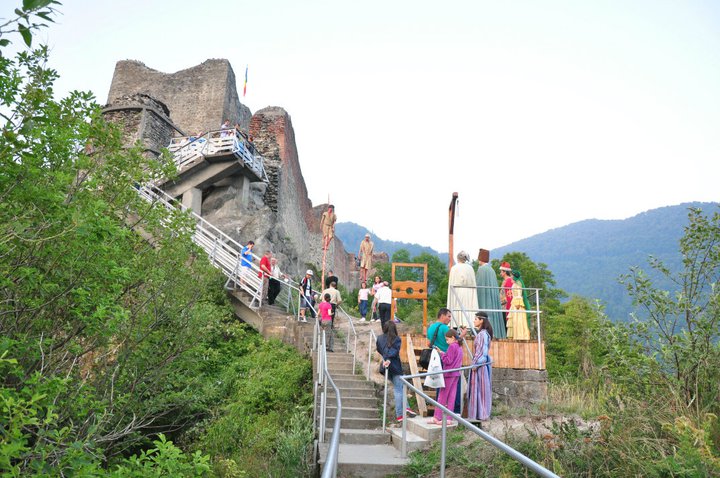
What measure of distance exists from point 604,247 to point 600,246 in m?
3.27

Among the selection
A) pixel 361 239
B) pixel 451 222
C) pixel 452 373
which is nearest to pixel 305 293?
pixel 451 222

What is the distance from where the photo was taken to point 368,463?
5.98 metres

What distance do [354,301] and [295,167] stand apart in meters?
8.67

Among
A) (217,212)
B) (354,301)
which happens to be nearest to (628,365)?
(217,212)

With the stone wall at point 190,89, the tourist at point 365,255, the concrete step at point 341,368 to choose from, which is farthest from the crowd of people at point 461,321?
the stone wall at point 190,89

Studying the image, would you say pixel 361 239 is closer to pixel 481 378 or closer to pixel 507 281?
pixel 507 281

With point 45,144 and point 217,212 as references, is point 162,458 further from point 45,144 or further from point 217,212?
point 217,212

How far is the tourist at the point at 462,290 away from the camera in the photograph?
984cm

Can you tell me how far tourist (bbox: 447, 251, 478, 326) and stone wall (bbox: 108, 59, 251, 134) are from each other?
2542 centimetres

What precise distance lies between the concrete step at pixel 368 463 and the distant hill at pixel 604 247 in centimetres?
9961

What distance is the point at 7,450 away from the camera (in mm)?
3018

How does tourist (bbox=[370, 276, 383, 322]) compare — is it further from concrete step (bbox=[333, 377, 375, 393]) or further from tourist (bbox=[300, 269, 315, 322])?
concrete step (bbox=[333, 377, 375, 393])

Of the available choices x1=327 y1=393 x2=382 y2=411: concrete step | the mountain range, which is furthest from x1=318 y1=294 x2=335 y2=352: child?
the mountain range

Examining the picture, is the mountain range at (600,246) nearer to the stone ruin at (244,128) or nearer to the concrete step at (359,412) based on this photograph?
the stone ruin at (244,128)
